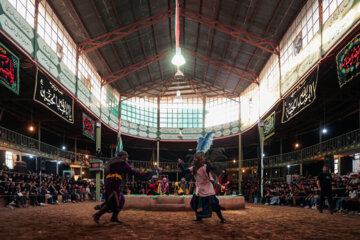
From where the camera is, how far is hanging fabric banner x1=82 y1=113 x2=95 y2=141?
18.3m

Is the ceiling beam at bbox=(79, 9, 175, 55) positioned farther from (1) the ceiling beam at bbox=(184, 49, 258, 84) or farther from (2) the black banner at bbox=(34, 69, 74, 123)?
(1) the ceiling beam at bbox=(184, 49, 258, 84)

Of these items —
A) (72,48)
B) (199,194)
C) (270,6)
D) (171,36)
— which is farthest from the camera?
(171,36)

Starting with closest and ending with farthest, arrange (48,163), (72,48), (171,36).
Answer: (72,48)
(171,36)
(48,163)

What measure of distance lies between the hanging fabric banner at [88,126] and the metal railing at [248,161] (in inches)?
124

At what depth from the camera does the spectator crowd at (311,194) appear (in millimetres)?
10193

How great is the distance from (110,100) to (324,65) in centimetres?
1698

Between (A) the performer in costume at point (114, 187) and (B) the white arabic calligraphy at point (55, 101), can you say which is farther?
(B) the white arabic calligraphy at point (55, 101)

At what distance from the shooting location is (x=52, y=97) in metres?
13.5

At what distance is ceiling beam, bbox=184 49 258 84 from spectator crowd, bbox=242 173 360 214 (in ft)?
25.8

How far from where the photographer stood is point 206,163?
6.51 m

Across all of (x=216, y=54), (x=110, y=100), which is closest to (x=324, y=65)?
(x=216, y=54)

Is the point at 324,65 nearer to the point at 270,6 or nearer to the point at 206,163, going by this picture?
the point at 270,6

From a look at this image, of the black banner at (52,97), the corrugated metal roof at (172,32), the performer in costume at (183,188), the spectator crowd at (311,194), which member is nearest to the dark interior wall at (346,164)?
the spectator crowd at (311,194)

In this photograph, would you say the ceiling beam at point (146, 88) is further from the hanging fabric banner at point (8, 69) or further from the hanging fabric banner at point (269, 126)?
the hanging fabric banner at point (8, 69)
